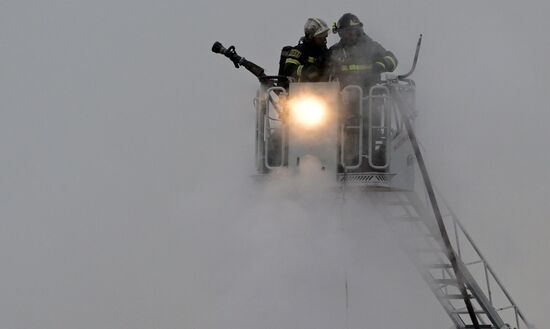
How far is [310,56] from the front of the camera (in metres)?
8.95

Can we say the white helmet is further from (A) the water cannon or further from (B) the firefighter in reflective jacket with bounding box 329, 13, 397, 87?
(A) the water cannon

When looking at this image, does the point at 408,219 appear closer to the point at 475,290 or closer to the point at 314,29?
the point at 475,290

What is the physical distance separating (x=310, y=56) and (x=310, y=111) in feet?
3.44

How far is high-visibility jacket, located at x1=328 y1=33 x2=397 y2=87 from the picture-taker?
8617mm

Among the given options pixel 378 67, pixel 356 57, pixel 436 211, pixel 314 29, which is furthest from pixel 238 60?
pixel 436 211

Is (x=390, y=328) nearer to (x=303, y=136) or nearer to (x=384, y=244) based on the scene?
(x=384, y=244)

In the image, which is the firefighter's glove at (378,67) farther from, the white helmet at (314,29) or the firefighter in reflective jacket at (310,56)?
the white helmet at (314,29)

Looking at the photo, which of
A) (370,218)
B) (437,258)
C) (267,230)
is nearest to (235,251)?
(267,230)

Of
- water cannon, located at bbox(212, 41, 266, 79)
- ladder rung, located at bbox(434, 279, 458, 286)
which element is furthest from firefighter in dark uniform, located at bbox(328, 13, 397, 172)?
ladder rung, located at bbox(434, 279, 458, 286)

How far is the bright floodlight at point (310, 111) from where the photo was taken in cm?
812

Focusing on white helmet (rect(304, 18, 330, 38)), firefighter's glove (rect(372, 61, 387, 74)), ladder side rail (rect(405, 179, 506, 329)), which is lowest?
ladder side rail (rect(405, 179, 506, 329))

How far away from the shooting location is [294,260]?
849 centimetres

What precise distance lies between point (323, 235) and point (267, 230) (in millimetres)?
604

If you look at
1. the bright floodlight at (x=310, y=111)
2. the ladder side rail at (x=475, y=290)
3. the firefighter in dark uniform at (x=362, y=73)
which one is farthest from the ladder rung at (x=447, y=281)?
the bright floodlight at (x=310, y=111)
